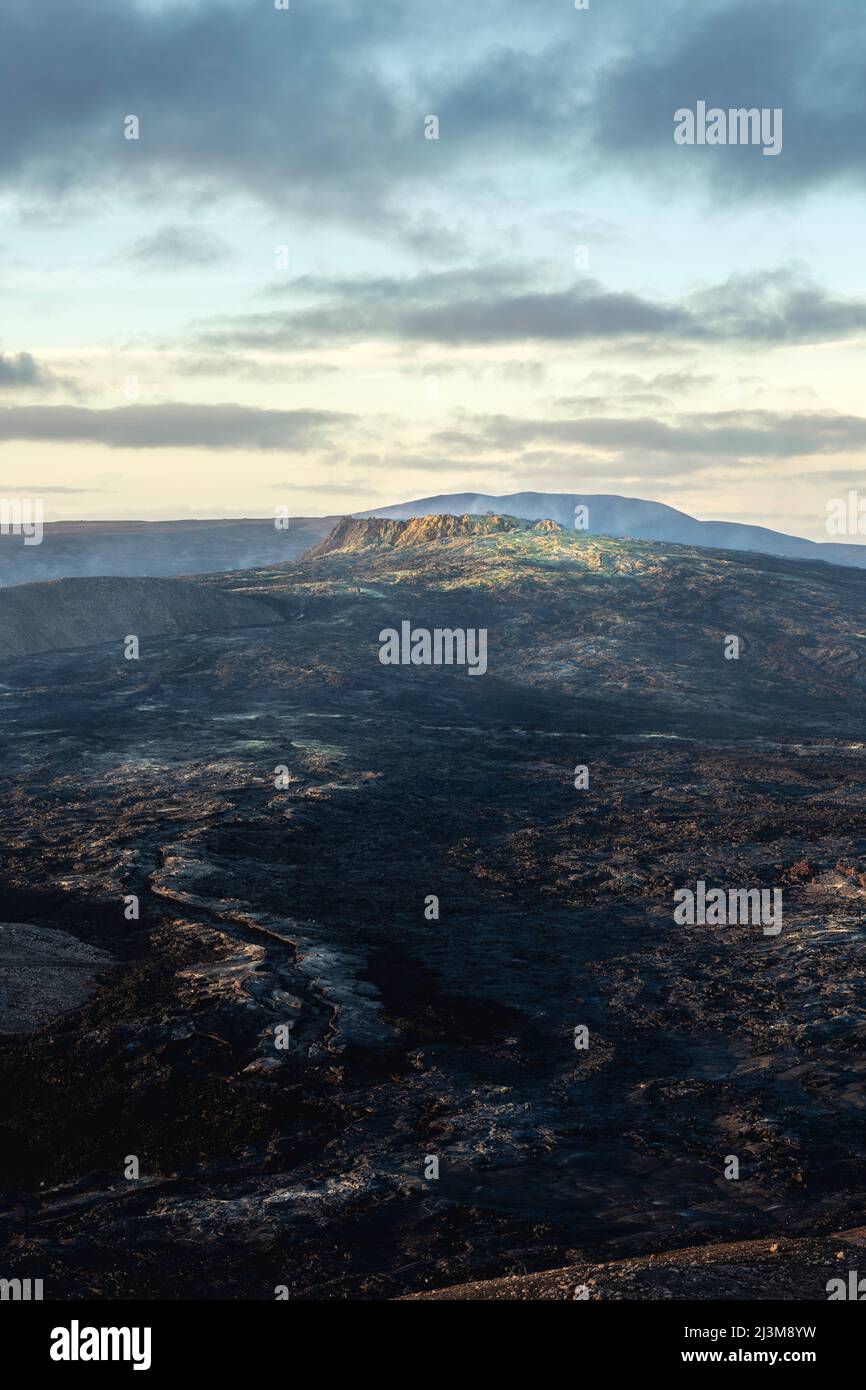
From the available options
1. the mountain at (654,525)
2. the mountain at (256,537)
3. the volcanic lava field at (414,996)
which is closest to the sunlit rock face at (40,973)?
the volcanic lava field at (414,996)

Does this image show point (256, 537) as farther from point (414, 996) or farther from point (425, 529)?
point (414, 996)

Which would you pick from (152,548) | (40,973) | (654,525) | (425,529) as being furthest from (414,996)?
(654,525)

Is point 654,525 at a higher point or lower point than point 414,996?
higher

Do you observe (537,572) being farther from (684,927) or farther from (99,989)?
(99,989)

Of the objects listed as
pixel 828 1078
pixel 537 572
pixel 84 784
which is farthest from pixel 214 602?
pixel 828 1078

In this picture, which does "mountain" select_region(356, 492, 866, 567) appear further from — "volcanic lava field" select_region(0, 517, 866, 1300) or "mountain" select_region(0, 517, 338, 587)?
"volcanic lava field" select_region(0, 517, 866, 1300)

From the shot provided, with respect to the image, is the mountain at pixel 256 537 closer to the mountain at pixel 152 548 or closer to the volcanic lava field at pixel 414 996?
the mountain at pixel 152 548

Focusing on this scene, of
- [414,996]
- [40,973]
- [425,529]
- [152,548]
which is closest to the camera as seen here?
[414,996]

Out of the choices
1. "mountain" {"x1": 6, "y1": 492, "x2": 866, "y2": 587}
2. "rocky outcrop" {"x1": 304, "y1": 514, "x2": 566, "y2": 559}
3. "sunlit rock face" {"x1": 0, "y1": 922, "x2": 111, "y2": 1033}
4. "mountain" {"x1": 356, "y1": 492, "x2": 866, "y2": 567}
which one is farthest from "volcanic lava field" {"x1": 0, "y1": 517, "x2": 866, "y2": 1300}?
"mountain" {"x1": 356, "y1": 492, "x2": 866, "y2": 567}
